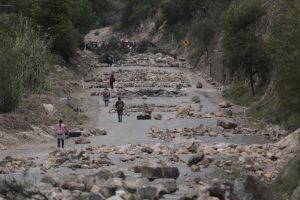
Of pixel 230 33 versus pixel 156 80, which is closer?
pixel 230 33

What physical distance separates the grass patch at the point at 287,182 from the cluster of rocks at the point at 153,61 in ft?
215

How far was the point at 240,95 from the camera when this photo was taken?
5694 centimetres

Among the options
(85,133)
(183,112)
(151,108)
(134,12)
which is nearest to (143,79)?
(151,108)

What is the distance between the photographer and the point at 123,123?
43.3 metres

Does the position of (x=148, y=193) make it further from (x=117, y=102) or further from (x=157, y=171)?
(x=117, y=102)

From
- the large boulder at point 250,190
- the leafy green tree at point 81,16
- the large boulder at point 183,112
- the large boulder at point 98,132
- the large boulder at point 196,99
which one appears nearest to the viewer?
the large boulder at point 250,190

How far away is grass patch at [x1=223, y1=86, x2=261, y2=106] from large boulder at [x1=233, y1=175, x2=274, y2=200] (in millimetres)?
33243

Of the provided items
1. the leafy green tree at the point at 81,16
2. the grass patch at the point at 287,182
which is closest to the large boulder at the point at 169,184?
the grass patch at the point at 287,182

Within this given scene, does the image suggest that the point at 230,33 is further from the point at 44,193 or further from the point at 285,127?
the point at 44,193

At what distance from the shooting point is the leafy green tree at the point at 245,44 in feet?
174

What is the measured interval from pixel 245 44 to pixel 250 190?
3554cm

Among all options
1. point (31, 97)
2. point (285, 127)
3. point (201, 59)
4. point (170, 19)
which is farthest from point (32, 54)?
point (170, 19)

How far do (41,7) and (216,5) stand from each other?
2611cm

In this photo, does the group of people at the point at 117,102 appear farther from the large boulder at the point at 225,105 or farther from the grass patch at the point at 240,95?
the grass patch at the point at 240,95
